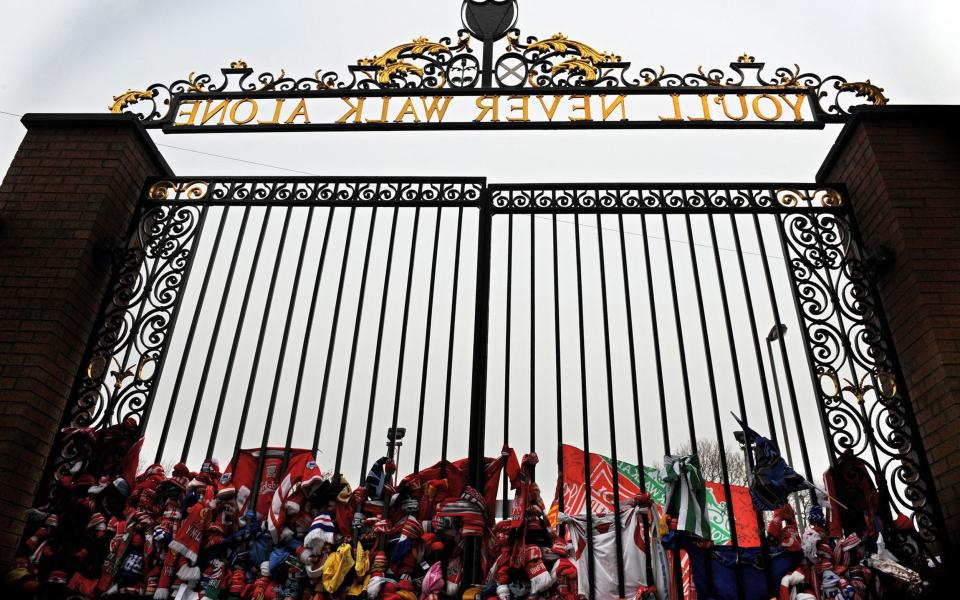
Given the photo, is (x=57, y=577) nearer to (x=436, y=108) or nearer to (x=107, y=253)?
(x=107, y=253)

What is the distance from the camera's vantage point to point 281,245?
20.4 ft

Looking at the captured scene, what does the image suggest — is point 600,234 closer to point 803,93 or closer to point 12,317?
point 803,93

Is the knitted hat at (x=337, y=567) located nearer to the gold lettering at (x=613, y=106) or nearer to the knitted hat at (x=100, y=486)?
the knitted hat at (x=100, y=486)

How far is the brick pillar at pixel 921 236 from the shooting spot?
502 centimetres

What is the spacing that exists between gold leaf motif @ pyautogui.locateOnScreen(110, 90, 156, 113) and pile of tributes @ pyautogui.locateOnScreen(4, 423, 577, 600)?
334 cm

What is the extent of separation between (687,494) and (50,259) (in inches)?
215

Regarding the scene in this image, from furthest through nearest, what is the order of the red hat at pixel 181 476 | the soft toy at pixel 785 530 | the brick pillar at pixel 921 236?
the red hat at pixel 181 476 → the brick pillar at pixel 921 236 → the soft toy at pixel 785 530

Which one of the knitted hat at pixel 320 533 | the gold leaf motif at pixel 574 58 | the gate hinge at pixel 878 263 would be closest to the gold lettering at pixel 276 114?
the gold leaf motif at pixel 574 58

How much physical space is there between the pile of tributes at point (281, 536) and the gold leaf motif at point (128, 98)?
3.34 m

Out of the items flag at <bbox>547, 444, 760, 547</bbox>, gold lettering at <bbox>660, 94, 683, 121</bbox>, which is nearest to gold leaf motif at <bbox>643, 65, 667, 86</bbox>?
gold lettering at <bbox>660, 94, 683, 121</bbox>

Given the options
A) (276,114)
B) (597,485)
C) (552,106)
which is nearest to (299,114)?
(276,114)

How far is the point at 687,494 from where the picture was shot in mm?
4910

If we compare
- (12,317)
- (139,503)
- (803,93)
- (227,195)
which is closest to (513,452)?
(139,503)

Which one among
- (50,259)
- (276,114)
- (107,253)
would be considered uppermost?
(276,114)
